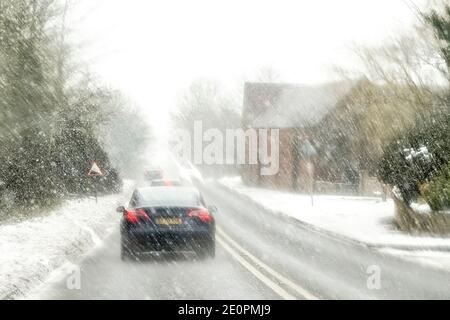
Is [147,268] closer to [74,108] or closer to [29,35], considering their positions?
[29,35]

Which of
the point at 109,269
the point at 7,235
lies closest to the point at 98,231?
the point at 7,235

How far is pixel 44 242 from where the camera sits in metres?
13.5

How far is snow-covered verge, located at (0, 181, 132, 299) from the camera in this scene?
30.9ft

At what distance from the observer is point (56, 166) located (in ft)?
82.1

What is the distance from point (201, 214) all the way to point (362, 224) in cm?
917

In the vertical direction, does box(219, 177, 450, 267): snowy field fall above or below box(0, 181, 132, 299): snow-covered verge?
below

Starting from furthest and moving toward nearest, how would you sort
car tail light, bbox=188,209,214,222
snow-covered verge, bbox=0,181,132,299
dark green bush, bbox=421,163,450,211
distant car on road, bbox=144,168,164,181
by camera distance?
distant car on road, bbox=144,168,164,181, dark green bush, bbox=421,163,450,211, car tail light, bbox=188,209,214,222, snow-covered verge, bbox=0,181,132,299

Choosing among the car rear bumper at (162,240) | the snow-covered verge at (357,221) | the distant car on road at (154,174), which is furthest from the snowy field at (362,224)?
the distant car on road at (154,174)

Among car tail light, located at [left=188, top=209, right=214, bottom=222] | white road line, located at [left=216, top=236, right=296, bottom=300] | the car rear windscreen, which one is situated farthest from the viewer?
the car rear windscreen

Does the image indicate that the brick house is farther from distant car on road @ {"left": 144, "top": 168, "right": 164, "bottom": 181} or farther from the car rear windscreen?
the car rear windscreen

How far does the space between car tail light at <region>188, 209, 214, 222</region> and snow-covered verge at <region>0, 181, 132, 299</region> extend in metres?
2.64

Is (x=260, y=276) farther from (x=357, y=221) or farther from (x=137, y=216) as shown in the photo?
(x=357, y=221)

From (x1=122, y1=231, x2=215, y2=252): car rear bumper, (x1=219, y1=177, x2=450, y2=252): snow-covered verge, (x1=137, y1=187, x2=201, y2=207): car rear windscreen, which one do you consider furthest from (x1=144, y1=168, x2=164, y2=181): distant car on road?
(x1=122, y1=231, x2=215, y2=252): car rear bumper

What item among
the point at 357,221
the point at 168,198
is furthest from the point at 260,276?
the point at 357,221
